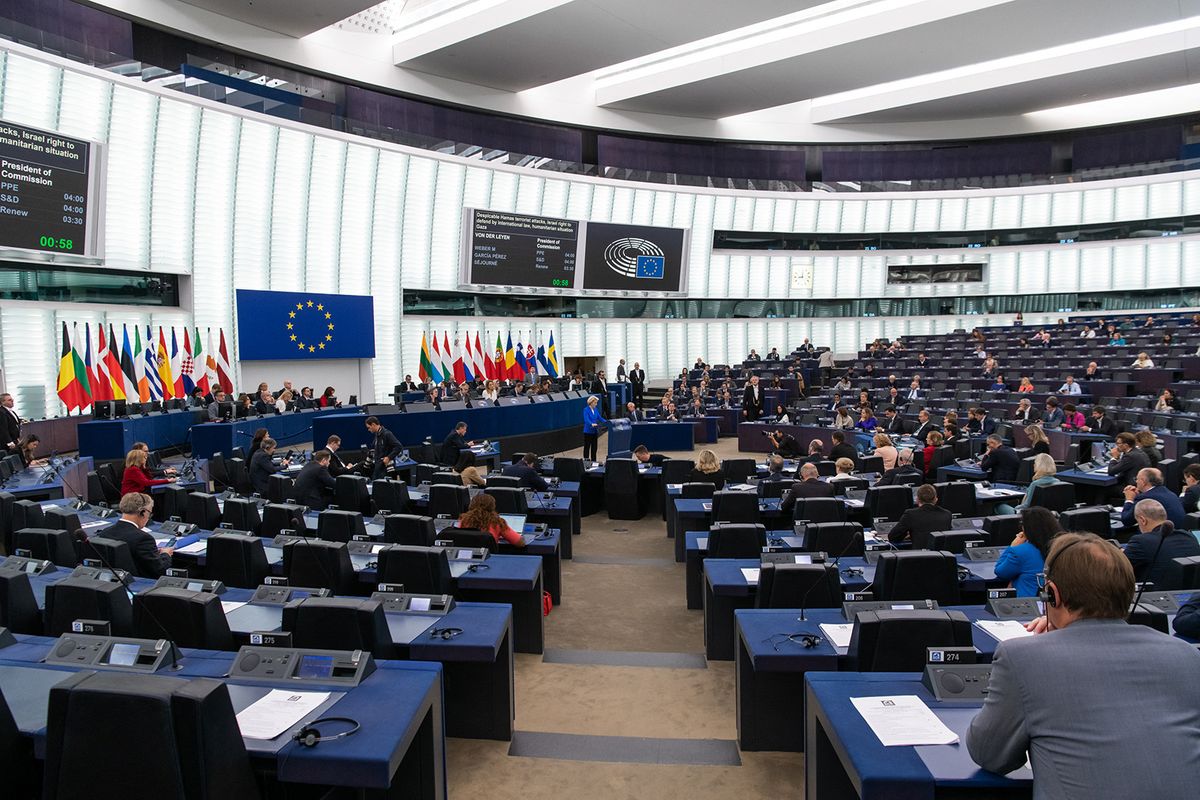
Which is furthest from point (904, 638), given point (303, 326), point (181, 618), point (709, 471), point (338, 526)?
point (303, 326)

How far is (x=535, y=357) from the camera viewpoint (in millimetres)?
23766

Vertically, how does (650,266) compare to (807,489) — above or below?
above

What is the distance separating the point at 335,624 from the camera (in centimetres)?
335

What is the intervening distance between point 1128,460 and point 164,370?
16.7 m

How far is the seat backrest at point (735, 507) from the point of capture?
23.2 ft

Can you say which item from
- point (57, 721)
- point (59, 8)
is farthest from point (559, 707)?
point (59, 8)

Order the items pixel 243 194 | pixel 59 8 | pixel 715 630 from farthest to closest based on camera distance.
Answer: pixel 243 194, pixel 59 8, pixel 715 630

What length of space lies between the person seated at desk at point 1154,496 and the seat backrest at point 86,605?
620 centimetres

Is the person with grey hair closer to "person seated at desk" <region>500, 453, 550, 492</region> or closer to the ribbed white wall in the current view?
"person seated at desk" <region>500, 453, 550, 492</region>

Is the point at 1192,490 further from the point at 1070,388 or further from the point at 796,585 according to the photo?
the point at 1070,388

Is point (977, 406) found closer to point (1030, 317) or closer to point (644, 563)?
point (644, 563)

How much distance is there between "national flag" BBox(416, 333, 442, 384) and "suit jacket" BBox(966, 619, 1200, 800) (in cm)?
1973

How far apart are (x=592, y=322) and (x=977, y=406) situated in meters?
13.9

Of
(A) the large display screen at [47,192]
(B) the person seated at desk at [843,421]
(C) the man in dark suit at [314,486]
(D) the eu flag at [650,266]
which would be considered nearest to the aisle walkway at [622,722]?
(C) the man in dark suit at [314,486]
